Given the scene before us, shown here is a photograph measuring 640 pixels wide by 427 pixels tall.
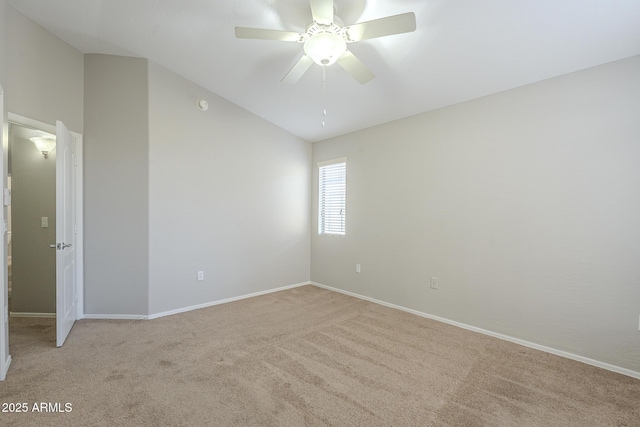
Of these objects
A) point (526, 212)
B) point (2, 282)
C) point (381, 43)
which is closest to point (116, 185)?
point (2, 282)

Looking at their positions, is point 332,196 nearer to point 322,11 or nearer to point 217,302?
point 217,302

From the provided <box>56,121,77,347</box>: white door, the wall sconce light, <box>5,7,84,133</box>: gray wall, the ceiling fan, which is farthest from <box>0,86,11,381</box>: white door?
the ceiling fan

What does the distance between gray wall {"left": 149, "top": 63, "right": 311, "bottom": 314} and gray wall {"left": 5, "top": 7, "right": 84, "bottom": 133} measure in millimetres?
776

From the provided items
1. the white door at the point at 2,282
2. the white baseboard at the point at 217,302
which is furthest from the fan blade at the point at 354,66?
the white baseboard at the point at 217,302

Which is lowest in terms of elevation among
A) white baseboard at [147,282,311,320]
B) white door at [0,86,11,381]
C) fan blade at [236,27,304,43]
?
white baseboard at [147,282,311,320]

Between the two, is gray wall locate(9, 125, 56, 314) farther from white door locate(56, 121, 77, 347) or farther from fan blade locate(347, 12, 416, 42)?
fan blade locate(347, 12, 416, 42)

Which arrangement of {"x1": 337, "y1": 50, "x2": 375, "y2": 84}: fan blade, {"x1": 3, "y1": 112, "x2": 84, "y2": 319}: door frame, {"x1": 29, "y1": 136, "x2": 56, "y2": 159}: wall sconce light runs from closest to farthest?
{"x1": 337, "y1": 50, "x2": 375, "y2": 84}: fan blade, {"x1": 3, "y1": 112, "x2": 84, "y2": 319}: door frame, {"x1": 29, "y1": 136, "x2": 56, "y2": 159}: wall sconce light

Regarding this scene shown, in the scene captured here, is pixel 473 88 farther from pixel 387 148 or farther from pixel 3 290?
pixel 3 290

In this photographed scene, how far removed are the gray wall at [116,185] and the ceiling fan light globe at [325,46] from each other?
2.35m

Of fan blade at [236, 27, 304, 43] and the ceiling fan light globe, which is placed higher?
fan blade at [236, 27, 304, 43]

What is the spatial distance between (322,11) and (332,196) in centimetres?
308

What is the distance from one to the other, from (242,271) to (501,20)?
155 inches

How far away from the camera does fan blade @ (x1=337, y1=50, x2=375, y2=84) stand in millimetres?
2156

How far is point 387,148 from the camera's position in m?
3.88
